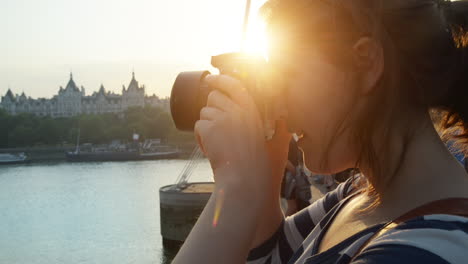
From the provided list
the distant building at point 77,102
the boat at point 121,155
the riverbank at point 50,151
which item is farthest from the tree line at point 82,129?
the distant building at point 77,102

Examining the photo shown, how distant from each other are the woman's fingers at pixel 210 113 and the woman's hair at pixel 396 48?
0.08 metres

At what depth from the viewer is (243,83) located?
0.42 m

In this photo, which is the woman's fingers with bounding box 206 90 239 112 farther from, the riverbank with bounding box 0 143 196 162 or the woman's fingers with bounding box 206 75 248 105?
the riverbank with bounding box 0 143 196 162

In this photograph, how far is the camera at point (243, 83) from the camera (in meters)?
0.42

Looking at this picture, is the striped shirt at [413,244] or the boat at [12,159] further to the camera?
the boat at [12,159]

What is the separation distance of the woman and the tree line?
28.8 meters

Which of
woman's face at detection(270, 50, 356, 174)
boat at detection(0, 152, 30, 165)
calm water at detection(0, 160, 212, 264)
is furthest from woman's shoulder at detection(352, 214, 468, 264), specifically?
boat at detection(0, 152, 30, 165)

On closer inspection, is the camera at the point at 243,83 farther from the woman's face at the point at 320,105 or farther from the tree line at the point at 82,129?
the tree line at the point at 82,129

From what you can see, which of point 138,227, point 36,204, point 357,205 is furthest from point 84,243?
point 357,205

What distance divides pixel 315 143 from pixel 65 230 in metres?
11.2

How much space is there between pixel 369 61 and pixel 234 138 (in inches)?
4.6

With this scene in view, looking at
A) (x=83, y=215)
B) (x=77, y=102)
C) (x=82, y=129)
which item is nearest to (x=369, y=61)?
(x=83, y=215)

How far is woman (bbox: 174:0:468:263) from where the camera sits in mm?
366

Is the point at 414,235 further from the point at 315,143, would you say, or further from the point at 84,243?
the point at 84,243
